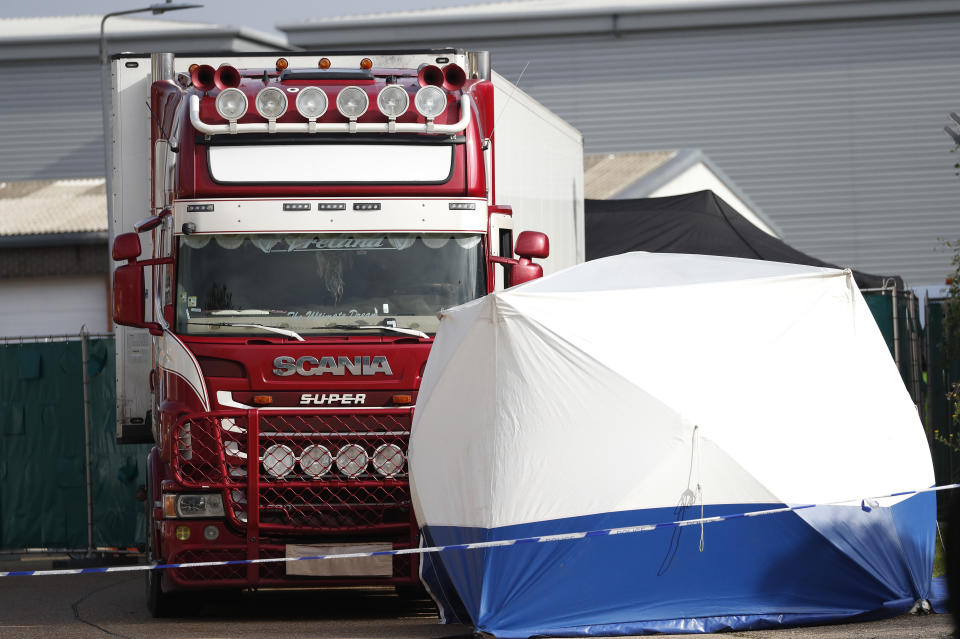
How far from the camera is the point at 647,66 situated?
136 feet

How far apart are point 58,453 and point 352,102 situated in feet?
23.7

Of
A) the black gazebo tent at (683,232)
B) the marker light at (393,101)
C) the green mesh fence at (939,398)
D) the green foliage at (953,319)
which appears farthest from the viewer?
the black gazebo tent at (683,232)

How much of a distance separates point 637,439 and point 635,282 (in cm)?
113

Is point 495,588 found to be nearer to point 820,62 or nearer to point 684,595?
point 684,595

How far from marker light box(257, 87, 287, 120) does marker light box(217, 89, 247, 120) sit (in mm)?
110

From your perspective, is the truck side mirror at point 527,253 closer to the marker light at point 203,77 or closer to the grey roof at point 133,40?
the marker light at point 203,77

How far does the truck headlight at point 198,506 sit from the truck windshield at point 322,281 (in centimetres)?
107

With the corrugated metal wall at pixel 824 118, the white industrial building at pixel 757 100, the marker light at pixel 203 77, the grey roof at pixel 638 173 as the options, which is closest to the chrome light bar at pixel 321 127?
the marker light at pixel 203 77

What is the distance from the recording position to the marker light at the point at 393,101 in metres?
10.5

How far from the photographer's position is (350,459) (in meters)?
9.88

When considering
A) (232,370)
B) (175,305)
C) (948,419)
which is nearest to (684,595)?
(232,370)

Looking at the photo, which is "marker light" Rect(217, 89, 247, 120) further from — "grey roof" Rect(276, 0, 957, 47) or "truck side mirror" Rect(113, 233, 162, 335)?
"grey roof" Rect(276, 0, 957, 47)

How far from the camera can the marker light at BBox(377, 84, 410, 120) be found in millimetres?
10453

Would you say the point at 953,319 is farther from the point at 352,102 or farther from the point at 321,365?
the point at 321,365
